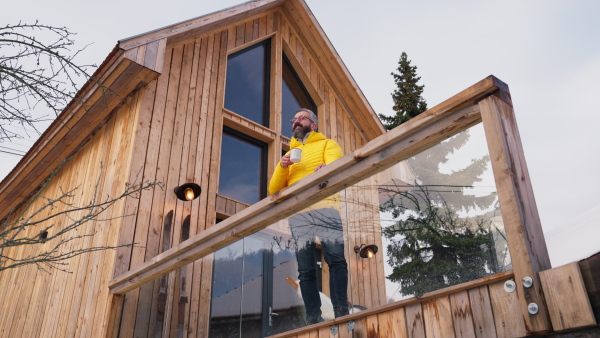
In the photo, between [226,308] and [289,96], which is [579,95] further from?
[226,308]

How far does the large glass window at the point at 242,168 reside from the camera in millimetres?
7152

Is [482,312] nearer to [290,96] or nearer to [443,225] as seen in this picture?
[443,225]

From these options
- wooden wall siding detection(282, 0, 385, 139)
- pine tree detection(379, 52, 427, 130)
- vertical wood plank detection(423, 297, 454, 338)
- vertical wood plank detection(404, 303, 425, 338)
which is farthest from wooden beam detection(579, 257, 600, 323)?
pine tree detection(379, 52, 427, 130)

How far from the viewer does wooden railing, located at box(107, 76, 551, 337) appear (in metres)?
2.26

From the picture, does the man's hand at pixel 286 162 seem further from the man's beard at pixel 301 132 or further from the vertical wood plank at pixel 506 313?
the vertical wood plank at pixel 506 313

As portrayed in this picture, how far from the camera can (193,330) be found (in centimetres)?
445

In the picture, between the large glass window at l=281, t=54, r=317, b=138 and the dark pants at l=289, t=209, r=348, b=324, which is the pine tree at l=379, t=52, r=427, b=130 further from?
the dark pants at l=289, t=209, r=348, b=324

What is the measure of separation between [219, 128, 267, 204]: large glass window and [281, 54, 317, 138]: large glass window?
692mm

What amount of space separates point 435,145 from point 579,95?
51.8 meters

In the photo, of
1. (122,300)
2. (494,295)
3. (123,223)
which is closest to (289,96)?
(123,223)

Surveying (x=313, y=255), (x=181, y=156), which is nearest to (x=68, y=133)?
(x=181, y=156)

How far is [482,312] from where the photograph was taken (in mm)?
2402

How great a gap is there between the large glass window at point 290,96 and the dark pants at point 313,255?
477 centimetres

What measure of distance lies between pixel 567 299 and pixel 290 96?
22.9 ft
